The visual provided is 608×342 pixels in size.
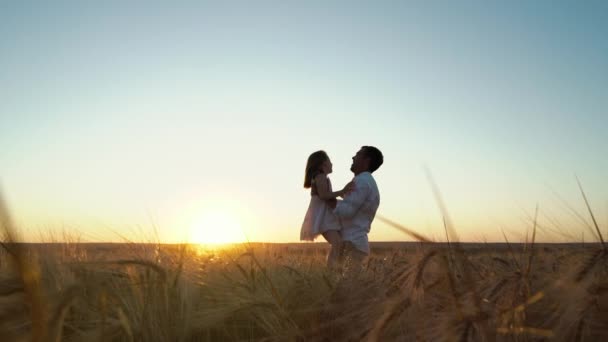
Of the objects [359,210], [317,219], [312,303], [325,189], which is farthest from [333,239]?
[312,303]

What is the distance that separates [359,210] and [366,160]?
65cm

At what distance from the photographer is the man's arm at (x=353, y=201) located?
598 cm

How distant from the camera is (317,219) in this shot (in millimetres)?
6262

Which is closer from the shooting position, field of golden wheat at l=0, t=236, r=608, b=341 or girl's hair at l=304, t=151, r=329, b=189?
field of golden wheat at l=0, t=236, r=608, b=341

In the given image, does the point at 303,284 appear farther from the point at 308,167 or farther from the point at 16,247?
the point at 308,167

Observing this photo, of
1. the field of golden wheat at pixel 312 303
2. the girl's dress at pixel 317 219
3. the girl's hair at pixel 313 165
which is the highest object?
the girl's hair at pixel 313 165

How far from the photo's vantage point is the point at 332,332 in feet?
4.25

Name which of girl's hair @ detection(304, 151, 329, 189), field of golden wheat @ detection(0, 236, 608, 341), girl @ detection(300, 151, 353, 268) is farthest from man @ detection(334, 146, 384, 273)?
field of golden wheat @ detection(0, 236, 608, 341)

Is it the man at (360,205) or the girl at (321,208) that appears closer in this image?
the man at (360,205)

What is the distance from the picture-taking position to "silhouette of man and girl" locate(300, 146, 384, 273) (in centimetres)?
603

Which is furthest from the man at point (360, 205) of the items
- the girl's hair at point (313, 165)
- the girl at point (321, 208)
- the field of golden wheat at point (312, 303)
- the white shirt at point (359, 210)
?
the field of golden wheat at point (312, 303)

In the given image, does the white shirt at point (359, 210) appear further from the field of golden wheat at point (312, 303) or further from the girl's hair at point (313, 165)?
the field of golden wheat at point (312, 303)

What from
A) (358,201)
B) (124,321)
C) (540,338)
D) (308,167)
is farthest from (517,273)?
(308,167)

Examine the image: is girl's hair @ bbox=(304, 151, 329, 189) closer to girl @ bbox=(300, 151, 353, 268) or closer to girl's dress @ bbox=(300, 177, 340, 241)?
girl @ bbox=(300, 151, 353, 268)
